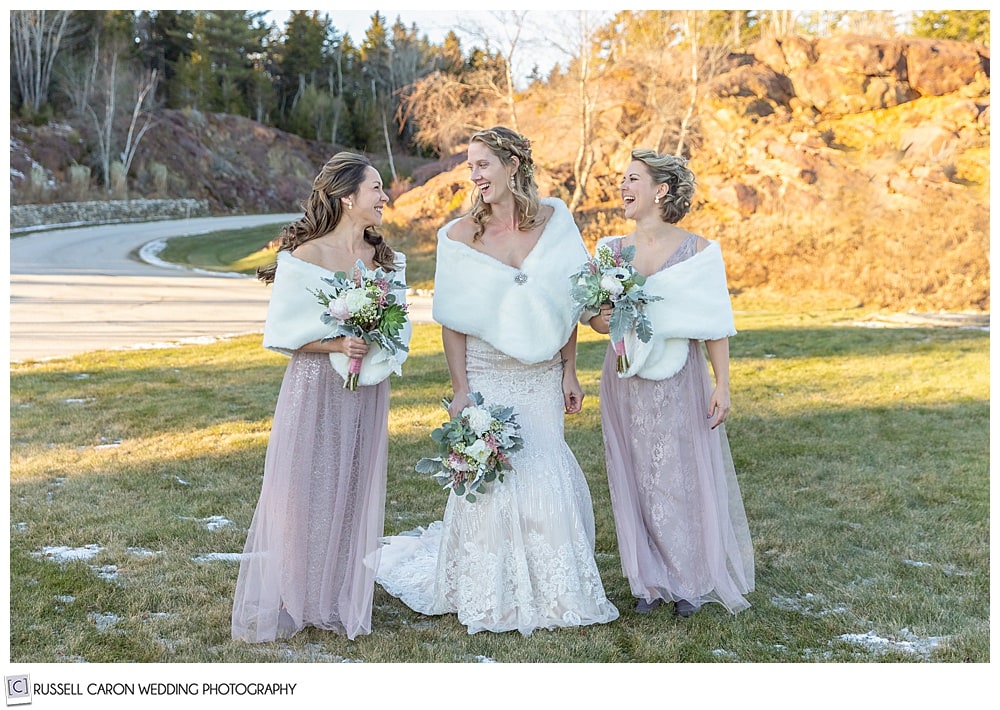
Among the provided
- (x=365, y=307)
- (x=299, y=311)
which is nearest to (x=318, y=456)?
(x=299, y=311)

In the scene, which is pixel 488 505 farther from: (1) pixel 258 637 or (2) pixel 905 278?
(2) pixel 905 278

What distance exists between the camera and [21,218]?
113 ft

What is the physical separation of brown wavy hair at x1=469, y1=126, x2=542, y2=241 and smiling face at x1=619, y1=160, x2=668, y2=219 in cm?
45

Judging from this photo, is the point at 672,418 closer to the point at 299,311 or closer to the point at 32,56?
the point at 299,311

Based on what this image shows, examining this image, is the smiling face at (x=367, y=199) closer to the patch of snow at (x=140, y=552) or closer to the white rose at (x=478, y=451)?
the white rose at (x=478, y=451)

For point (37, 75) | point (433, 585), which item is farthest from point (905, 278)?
point (37, 75)

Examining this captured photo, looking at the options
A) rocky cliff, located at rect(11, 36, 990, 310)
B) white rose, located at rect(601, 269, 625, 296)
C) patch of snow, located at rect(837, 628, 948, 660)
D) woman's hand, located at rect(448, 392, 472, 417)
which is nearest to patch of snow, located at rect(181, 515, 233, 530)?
woman's hand, located at rect(448, 392, 472, 417)

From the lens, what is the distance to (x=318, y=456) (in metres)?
4.29

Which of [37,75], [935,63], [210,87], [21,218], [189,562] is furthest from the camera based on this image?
[210,87]

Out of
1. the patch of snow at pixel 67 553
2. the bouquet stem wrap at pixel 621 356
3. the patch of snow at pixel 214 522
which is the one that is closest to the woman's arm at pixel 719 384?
the bouquet stem wrap at pixel 621 356

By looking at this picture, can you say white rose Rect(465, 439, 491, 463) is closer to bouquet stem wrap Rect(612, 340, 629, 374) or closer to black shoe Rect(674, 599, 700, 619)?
bouquet stem wrap Rect(612, 340, 629, 374)

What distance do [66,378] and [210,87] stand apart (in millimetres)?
46233

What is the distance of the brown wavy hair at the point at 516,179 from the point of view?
3.99 m

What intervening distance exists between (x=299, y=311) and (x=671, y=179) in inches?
68.4
